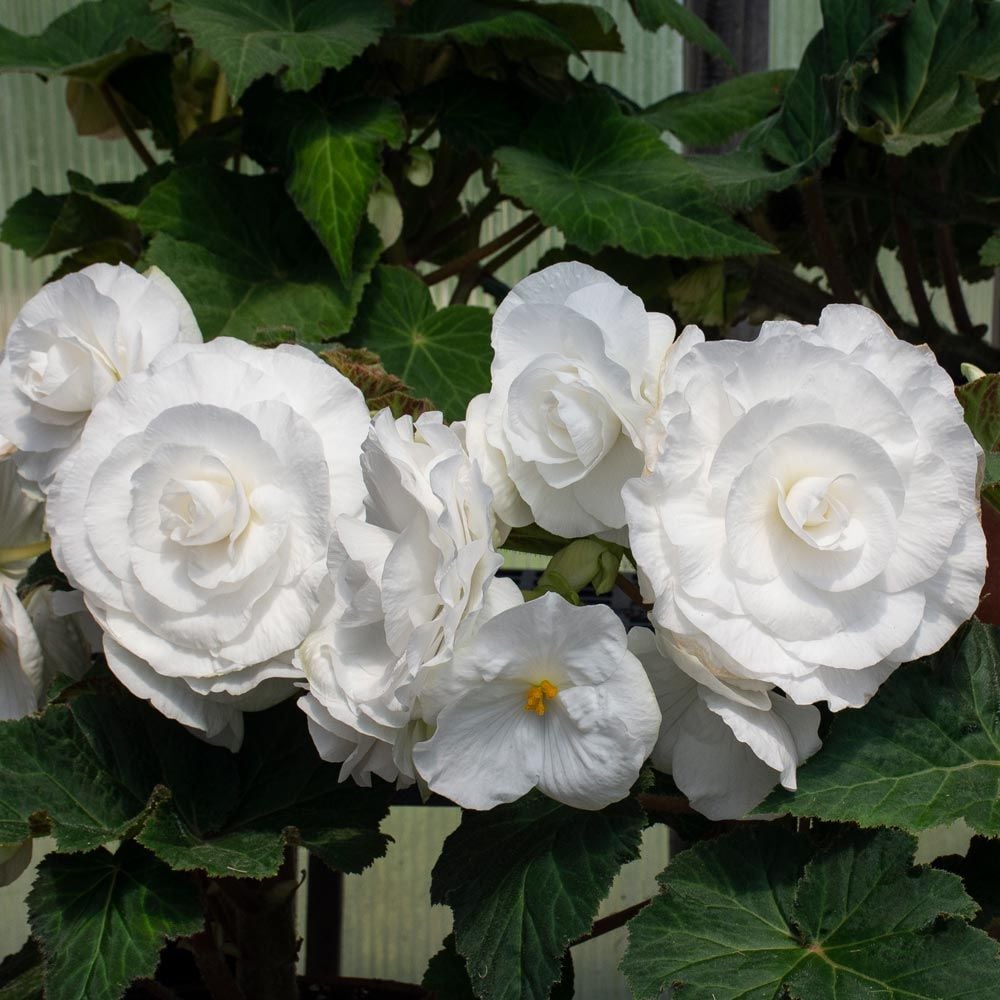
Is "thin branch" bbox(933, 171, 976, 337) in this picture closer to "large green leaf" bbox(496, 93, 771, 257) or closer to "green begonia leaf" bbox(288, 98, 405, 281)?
"large green leaf" bbox(496, 93, 771, 257)

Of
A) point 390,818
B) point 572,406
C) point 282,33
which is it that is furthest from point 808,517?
point 390,818

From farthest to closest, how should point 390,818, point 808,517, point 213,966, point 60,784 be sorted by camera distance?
point 390,818, point 213,966, point 60,784, point 808,517

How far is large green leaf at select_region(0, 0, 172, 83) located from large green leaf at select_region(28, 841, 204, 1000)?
66 centimetres

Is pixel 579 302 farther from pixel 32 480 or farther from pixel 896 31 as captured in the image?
pixel 896 31

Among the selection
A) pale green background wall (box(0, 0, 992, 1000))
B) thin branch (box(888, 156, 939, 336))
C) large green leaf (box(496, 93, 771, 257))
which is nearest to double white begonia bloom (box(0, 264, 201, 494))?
large green leaf (box(496, 93, 771, 257))

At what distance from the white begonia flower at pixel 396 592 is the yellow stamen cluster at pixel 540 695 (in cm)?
3

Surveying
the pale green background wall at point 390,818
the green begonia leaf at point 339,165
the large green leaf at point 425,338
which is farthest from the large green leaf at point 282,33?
the pale green background wall at point 390,818

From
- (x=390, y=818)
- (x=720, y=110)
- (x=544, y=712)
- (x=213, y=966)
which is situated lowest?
(x=390, y=818)

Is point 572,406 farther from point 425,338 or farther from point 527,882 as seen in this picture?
point 425,338

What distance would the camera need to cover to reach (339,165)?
2.60 feet

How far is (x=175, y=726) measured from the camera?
0.50 meters

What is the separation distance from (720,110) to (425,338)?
1.10ft

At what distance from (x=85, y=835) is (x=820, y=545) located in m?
0.28

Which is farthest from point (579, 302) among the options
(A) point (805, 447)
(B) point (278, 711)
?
(B) point (278, 711)
